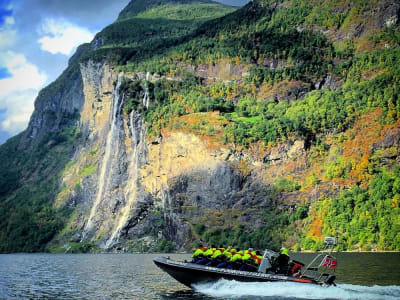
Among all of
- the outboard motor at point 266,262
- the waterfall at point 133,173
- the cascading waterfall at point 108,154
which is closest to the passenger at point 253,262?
the outboard motor at point 266,262

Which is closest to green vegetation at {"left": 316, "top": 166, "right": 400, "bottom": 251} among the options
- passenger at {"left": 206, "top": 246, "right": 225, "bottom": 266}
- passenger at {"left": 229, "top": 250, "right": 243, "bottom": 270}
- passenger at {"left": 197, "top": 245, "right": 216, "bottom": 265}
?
passenger at {"left": 229, "top": 250, "right": 243, "bottom": 270}

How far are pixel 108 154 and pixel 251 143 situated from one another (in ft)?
189

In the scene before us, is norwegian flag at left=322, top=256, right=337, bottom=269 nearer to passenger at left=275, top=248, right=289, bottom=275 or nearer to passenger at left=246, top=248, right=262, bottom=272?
passenger at left=275, top=248, right=289, bottom=275

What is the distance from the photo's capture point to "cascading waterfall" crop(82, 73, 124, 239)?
169 metres

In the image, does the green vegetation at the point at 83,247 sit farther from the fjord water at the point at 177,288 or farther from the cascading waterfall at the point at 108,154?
the fjord water at the point at 177,288

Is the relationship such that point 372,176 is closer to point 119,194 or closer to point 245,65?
point 245,65

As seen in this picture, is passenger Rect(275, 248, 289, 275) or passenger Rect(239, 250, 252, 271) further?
passenger Rect(239, 250, 252, 271)

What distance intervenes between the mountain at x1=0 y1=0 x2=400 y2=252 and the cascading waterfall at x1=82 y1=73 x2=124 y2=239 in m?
0.91

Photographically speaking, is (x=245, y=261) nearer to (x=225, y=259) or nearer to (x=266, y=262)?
(x=225, y=259)

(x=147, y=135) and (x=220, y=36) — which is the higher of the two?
(x=220, y=36)

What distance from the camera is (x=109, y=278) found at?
61500mm

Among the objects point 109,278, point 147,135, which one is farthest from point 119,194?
point 109,278

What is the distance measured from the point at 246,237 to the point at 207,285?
77.1 m

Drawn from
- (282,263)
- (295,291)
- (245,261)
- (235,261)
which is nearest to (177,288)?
(235,261)
